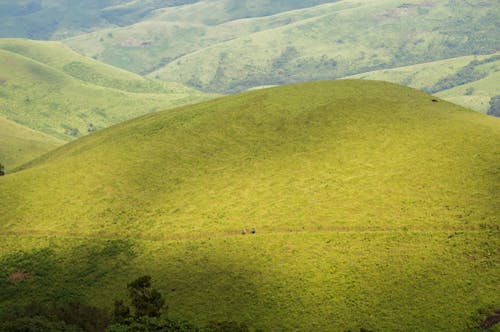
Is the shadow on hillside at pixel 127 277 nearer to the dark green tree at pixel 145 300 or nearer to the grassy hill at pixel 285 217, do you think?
the grassy hill at pixel 285 217

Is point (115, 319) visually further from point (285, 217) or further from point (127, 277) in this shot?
point (285, 217)

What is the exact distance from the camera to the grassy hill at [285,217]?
68.4 metres

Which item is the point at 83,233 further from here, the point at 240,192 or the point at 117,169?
the point at 240,192

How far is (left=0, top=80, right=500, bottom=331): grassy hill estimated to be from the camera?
6844 centimetres

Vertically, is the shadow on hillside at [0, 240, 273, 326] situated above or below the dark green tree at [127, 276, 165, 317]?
below

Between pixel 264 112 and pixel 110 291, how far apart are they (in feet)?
225

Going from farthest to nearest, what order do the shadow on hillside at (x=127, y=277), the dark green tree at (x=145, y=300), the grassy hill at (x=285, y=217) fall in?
the shadow on hillside at (x=127, y=277) < the grassy hill at (x=285, y=217) < the dark green tree at (x=145, y=300)

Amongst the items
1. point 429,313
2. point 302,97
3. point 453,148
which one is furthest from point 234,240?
point 302,97

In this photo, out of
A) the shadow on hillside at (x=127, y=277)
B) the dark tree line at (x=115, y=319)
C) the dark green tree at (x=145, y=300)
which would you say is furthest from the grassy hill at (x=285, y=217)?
the dark tree line at (x=115, y=319)

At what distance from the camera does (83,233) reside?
93.6m

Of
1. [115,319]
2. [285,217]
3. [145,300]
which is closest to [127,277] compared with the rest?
[145,300]

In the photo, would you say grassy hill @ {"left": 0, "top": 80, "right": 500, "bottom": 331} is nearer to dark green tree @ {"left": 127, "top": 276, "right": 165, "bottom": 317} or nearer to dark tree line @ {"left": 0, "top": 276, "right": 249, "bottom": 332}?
dark green tree @ {"left": 127, "top": 276, "right": 165, "bottom": 317}

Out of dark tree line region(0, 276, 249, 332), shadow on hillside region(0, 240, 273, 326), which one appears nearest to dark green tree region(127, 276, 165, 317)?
dark tree line region(0, 276, 249, 332)

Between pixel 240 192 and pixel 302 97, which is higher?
pixel 302 97
